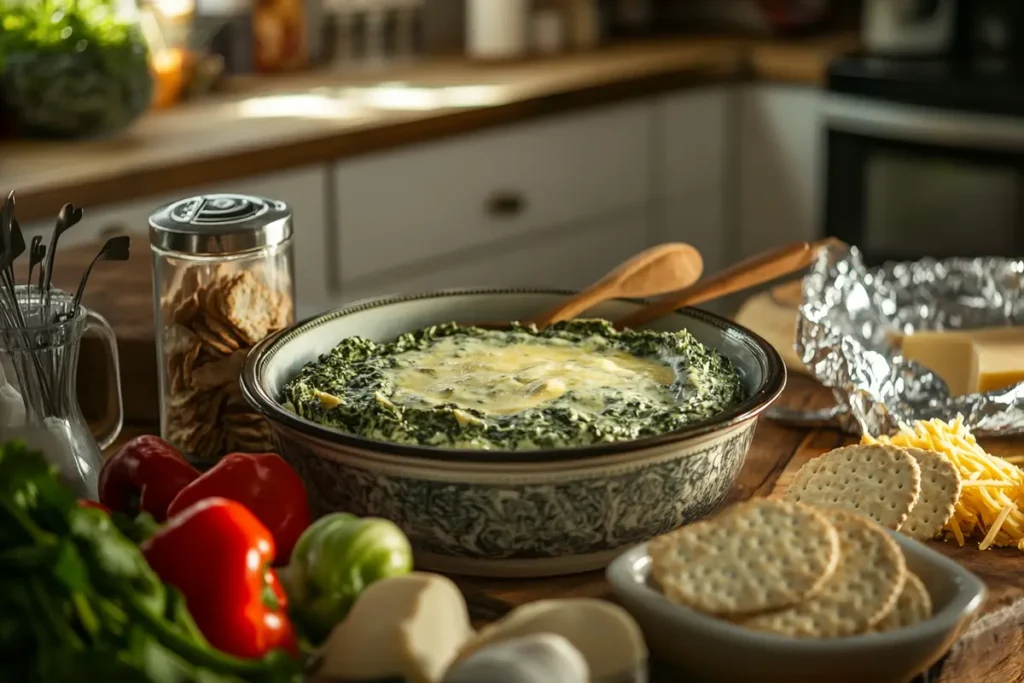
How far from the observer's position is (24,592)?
0.84 meters

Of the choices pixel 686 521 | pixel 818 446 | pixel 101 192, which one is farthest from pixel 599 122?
pixel 686 521

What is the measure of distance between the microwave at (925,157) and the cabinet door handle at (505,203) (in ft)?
2.83

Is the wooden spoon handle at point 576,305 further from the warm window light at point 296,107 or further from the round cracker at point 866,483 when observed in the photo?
the warm window light at point 296,107

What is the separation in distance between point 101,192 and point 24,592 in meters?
1.85

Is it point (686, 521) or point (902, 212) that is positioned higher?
point (686, 521)

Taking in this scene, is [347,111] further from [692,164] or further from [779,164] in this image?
[779,164]

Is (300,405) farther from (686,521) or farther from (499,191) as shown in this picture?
(499,191)

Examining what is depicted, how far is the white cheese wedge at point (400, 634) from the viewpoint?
2.88ft

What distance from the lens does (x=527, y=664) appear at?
31.4 inches

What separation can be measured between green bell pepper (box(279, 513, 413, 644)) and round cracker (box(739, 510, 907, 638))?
25cm

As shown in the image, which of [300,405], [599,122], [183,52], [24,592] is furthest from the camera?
[599,122]

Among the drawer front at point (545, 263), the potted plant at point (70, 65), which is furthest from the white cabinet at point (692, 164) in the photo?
the potted plant at point (70, 65)

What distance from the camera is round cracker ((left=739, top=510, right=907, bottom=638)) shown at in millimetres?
932

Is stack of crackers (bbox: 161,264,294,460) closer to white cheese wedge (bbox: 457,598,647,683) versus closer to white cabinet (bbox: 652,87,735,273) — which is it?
white cheese wedge (bbox: 457,598,647,683)
